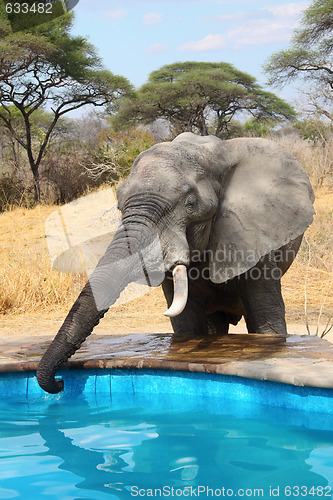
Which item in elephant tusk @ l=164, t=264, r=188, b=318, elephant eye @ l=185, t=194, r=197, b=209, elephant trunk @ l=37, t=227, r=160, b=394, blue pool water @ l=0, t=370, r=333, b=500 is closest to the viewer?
blue pool water @ l=0, t=370, r=333, b=500

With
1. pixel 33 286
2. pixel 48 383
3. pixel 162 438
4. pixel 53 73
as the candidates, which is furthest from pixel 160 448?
pixel 53 73

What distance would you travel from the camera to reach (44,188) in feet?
63.3

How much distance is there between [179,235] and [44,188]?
16.1 meters

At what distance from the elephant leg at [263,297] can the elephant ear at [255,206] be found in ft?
0.73

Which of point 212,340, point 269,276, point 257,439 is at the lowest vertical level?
point 257,439

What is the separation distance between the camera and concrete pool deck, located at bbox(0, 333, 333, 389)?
11.2 feet

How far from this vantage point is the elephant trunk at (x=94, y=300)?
3.33 m

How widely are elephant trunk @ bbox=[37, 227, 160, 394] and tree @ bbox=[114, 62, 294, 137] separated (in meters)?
19.3

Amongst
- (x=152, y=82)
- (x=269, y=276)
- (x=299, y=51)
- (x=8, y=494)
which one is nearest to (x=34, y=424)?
(x=8, y=494)

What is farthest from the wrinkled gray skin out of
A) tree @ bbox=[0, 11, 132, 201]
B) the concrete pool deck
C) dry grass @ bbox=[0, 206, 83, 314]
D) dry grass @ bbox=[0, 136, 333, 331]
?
tree @ bbox=[0, 11, 132, 201]

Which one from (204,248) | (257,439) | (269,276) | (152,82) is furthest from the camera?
(152,82)

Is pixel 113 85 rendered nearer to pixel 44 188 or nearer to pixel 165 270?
pixel 44 188

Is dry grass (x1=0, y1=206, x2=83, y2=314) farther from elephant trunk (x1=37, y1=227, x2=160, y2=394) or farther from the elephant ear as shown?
elephant trunk (x1=37, y1=227, x2=160, y2=394)

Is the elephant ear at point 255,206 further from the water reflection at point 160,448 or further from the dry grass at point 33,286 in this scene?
the dry grass at point 33,286
